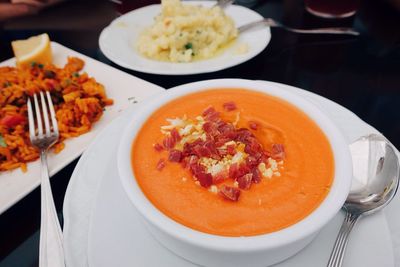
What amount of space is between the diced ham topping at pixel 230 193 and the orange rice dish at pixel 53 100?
2.78 ft

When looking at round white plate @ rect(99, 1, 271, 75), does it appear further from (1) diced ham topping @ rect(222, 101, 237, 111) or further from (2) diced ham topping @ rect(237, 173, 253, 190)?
(2) diced ham topping @ rect(237, 173, 253, 190)

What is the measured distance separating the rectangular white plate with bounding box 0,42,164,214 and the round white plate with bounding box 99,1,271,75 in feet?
0.30

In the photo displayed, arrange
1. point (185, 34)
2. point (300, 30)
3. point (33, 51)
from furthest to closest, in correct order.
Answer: point (300, 30) → point (185, 34) → point (33, 51)

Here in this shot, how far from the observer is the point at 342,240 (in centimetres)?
91

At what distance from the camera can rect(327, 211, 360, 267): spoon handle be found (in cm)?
87

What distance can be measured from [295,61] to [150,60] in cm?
84

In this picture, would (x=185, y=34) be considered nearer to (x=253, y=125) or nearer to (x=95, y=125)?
(x=95, y=125)

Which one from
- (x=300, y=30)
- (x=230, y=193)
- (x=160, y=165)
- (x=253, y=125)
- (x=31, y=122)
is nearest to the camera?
(x=230, y=193)

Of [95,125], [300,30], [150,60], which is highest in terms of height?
[300,30]

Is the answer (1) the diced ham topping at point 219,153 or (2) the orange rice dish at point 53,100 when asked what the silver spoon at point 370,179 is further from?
(2) the orange rice dish at point 53,100

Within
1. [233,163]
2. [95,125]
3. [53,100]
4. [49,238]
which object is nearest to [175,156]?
[233,163]

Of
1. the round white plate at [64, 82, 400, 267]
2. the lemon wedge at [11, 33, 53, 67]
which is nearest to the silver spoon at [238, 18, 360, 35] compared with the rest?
the lemon wedge at [11, 33, 53, 67]

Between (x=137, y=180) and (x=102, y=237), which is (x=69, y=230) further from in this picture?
(x=137, y=180)

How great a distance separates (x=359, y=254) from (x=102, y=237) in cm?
65
